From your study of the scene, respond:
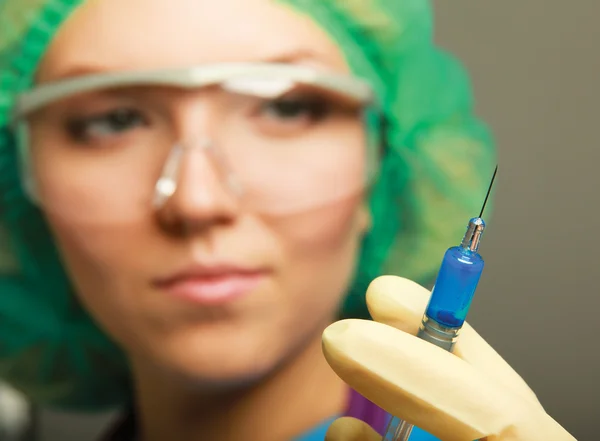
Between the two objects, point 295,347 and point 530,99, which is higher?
point 530,99

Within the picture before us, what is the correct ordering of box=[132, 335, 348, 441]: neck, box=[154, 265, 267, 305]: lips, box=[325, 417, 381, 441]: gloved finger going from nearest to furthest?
box=[325, 417, 381, 441]: gloved finger → box=[154, 265, 267, 305]: lips → box=[132, 335, 348, 441]: neck

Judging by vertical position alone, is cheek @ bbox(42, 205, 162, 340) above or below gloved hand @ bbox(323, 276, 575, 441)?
below

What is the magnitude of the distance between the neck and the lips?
0.16 metres

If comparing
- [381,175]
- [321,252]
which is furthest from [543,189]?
[321,252]

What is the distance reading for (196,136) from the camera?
564 mm

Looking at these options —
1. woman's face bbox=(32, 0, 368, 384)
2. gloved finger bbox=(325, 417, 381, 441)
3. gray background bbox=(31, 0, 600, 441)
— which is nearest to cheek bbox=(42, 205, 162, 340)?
woman's face bbox=(32, 0, 368, 384)

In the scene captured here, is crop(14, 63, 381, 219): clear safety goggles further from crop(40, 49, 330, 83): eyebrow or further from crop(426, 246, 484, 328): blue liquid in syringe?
crop(426, 246, 484, 328): blue liquid in syringe

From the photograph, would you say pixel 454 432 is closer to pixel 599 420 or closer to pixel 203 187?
pixel 203 187

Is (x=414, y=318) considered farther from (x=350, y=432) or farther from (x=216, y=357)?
(x=216, y=357)

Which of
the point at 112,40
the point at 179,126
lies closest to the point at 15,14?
the point at 112,40

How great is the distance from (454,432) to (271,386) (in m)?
0.34

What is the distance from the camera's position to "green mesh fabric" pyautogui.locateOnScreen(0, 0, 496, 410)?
0.65m

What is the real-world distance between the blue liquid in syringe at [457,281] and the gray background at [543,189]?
46 cm

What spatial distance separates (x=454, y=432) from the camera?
389 millimetres
